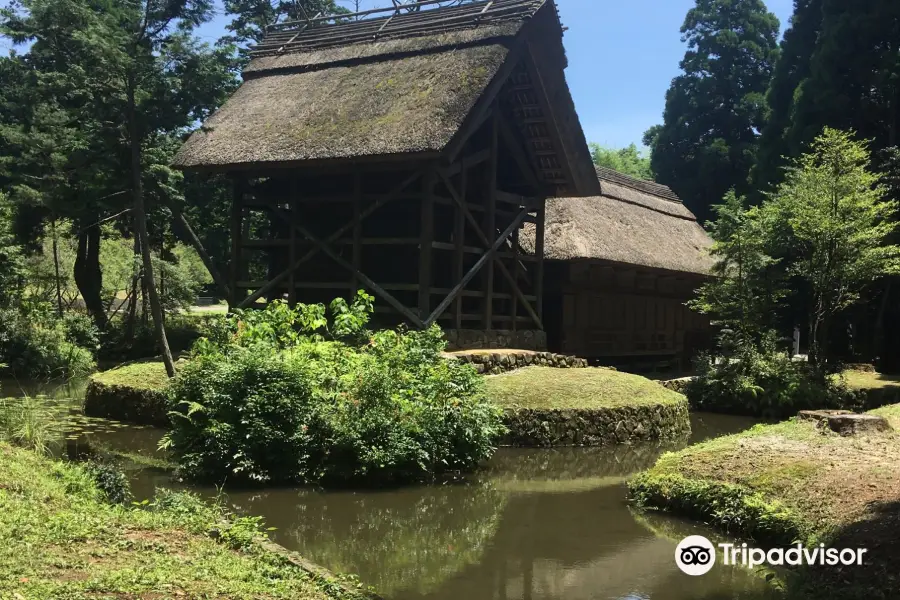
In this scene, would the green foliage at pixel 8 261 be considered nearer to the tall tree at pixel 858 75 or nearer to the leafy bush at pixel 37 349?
the leafy bush at pixel 37 349

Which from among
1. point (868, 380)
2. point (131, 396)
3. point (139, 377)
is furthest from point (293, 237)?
point (868, 380)

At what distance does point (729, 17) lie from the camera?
133ft

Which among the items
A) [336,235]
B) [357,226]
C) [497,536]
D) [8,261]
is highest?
[357,226]

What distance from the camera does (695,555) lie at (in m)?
6.48

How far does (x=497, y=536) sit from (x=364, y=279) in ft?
28.5

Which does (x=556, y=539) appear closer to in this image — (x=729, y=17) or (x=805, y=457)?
(x=805, y=457)

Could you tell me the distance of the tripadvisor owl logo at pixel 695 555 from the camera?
6.18 metres

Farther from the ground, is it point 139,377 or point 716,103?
point 716,103

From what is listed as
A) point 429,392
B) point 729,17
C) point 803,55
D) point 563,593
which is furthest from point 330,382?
point 729,17

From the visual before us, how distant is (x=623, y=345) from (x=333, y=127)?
38.7 feet

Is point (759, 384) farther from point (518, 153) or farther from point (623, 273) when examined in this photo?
point (518, 153)

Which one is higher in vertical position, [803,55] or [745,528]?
[803,55]

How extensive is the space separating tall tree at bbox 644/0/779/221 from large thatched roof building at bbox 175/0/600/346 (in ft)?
70.3

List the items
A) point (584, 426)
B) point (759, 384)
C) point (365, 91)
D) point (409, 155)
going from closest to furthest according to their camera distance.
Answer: point (584, 426) < point (409, 155) < point (365, 91) < point (759, 384)
